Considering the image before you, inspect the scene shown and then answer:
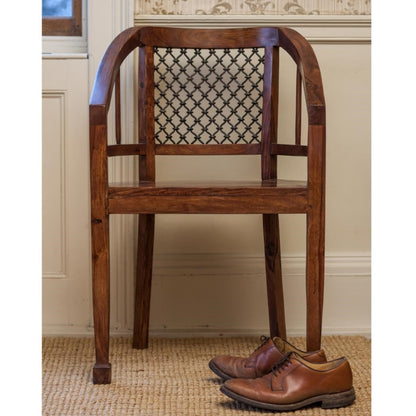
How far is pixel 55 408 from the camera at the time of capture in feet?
4.16

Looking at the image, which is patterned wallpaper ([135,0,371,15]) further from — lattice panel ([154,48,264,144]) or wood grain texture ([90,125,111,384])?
wood grain texture ([90,125,111,384])

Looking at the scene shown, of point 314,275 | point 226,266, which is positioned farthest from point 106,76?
point 226,266

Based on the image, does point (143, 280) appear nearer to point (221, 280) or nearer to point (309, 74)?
point (221, 280)

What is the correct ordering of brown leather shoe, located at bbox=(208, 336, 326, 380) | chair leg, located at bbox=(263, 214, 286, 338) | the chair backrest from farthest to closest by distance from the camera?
1. chair leg, located at bbox=(263, 214, 286, 338)
2. the chair backrest
3. brown leather shoe, located at bbox=(208, 336, 326, 380)

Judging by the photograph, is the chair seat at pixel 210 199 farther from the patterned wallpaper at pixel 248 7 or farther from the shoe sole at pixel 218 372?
the patterned wallpaper at pixel 248 7

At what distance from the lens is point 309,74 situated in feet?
4.72

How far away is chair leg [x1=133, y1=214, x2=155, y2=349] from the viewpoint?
1732 millimetres

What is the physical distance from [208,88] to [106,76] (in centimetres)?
53

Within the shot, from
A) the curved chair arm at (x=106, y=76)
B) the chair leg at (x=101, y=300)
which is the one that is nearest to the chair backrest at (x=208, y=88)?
the curved chair arm at (x=106, y=76)

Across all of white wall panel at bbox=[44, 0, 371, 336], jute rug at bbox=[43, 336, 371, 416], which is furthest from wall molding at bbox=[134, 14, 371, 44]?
jute rug at bbox=[43, 336, 371, 416]

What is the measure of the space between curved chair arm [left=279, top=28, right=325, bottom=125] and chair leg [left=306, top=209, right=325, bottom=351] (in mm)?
210
